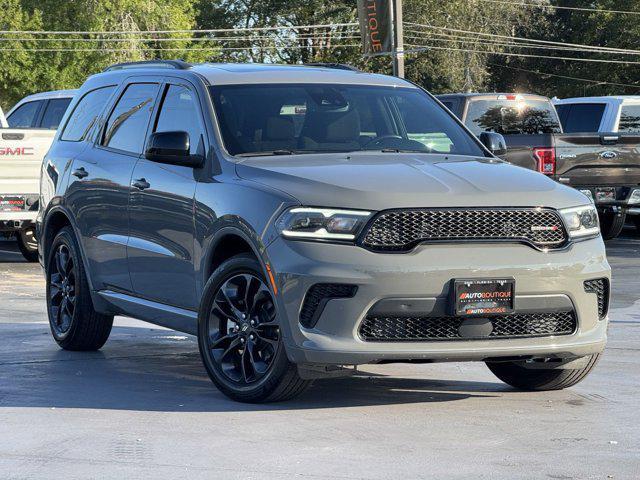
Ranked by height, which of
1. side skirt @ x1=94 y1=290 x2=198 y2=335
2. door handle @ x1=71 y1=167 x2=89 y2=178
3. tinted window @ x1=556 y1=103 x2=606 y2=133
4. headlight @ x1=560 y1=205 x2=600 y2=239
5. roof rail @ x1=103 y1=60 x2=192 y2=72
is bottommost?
tinted window @ x1=556 y1=103 x2=606 y2=133

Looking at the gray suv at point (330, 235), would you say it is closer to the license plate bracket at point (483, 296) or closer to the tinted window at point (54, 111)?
the license plate bracket at point (483, 296)

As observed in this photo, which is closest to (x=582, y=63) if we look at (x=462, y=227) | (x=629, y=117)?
(x=629, y=117)

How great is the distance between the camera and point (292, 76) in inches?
340

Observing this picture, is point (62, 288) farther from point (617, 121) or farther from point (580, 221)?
point (617, 121)

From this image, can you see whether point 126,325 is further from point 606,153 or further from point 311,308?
point 606,153

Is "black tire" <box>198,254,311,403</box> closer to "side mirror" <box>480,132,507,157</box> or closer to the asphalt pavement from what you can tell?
the asphalt pavement

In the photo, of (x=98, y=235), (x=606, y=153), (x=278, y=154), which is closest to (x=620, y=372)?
(x=278, y=154)

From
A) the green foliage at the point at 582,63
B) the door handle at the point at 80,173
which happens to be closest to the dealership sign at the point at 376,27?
the door handle at the point at 80,173

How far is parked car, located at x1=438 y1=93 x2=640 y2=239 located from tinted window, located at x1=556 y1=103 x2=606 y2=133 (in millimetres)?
2218

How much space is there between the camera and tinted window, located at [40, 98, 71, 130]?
20.5 metres

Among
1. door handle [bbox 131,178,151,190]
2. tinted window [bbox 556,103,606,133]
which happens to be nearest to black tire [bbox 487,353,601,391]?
door handle [bbox 131,178,151,190]

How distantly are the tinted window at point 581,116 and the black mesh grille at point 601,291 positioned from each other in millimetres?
14557

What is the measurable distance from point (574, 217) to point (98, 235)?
330 cm

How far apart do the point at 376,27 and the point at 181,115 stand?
2708 cm
